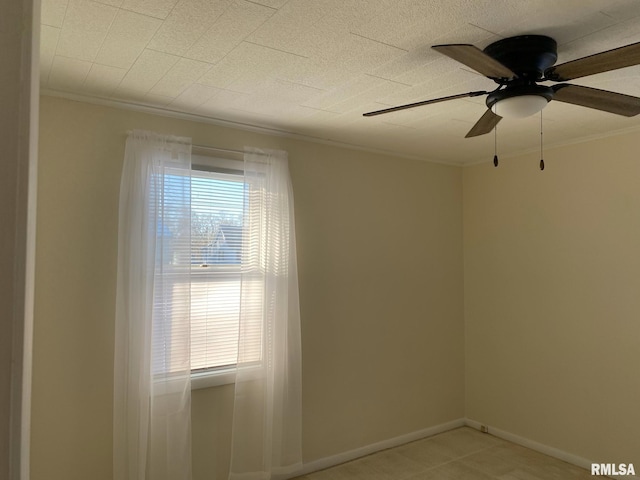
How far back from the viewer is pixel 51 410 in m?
2.58

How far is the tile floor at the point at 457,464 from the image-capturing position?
11.1 ft

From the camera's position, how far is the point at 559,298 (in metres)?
3.70

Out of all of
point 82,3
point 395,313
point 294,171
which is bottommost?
point 395,313

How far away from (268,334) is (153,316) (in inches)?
31.1

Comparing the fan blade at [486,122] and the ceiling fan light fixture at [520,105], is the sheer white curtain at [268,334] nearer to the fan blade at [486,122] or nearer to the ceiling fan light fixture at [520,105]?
the fan blade at [486,122]

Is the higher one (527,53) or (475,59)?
(527,53)

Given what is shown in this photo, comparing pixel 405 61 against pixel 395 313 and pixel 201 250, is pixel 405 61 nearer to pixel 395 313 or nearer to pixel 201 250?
pixel 201 250

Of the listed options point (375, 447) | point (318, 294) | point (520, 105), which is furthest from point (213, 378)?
point (520, 105)

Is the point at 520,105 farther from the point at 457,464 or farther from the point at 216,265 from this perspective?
the point at 457,464

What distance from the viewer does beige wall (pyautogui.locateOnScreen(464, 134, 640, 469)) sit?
3.31m

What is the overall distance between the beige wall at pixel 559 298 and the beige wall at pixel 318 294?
0.25 m

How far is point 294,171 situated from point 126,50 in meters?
1.62

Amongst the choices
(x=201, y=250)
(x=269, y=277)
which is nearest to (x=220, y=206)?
(x=201, y=250)

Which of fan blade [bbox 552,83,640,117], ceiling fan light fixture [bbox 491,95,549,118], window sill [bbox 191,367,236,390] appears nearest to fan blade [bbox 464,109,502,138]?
ceiling fan light fixture [bbox 491,95,549,118]
